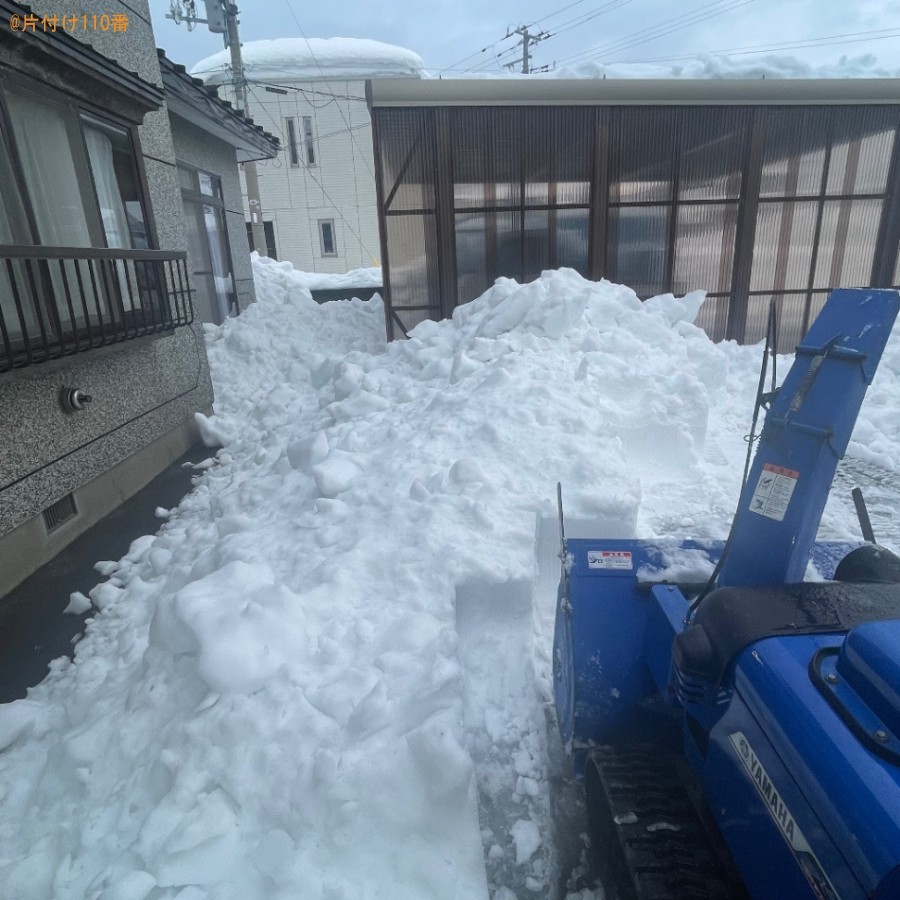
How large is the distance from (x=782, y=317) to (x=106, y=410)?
32.7 feet

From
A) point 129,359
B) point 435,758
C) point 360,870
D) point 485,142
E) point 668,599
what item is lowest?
point 360,870

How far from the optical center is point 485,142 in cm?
875

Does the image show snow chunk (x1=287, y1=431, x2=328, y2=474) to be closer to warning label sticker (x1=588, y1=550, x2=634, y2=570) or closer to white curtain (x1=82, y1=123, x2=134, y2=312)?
white curtain (x1=82, y1=123, x2=134, y2=312)

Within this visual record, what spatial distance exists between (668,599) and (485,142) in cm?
837

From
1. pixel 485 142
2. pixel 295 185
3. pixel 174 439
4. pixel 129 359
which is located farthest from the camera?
pixel 295 185

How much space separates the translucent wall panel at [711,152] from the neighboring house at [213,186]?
6.62m

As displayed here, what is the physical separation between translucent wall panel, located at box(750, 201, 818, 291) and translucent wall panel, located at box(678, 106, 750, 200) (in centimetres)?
73

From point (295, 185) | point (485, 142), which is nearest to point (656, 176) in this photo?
point (485, 142)

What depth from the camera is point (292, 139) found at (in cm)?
2169

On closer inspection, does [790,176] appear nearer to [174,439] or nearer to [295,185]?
[174,439]

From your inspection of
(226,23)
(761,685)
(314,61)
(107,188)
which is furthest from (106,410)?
(314,61)

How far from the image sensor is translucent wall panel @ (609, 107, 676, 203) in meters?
8.82

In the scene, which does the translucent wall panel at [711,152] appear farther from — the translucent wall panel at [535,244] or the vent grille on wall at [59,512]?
the vent grille on wall at [59,512]

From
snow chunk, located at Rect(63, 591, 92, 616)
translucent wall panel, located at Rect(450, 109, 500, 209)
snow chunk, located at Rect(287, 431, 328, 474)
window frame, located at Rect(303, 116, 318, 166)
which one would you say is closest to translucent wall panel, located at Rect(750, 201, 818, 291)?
translucent wall panel, located at Rect(450, 109, 500, 209)
